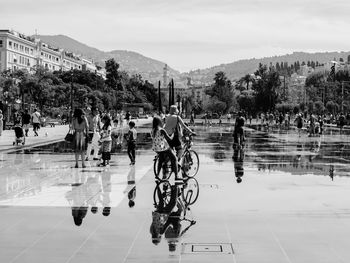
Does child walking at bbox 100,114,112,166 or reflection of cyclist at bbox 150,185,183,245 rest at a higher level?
child walking at bbox 100,114,112,166

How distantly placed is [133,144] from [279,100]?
257 ft

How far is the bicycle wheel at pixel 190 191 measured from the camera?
35.2 feet

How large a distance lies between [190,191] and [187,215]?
2.68 meters

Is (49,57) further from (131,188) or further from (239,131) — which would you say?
(131,188)

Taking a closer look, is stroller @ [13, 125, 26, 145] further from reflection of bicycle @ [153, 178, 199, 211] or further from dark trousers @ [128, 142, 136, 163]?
reflection of bicycle @ [153, 178, 199, 211]

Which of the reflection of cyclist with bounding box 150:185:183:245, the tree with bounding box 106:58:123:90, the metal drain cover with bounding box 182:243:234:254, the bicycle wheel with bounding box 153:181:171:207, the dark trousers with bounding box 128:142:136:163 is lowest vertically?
the metal drain cover with bounding box 182:243:234:254

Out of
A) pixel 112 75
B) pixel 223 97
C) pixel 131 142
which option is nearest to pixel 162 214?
pixel 131 142

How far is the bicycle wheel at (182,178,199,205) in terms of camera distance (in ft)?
35.2

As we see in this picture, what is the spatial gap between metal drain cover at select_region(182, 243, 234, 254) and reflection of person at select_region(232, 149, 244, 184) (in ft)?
20.9

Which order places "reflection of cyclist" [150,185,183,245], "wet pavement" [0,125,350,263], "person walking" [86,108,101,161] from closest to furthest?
"wet pavement" [0,125,350,263], "reflection of cyclist" [150,185,183,245], "person walking" [86,108,101,161]

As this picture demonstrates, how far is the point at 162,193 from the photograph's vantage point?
1150cm

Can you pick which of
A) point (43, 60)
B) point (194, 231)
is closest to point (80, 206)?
point (194, 231)

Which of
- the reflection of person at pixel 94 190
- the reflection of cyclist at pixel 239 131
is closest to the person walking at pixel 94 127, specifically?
the reflection of person at pixel 94 190

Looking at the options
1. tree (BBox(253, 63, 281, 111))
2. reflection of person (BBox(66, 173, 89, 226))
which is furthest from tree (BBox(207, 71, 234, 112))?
reflection of person (BBox(66, 173, 89, 226))
